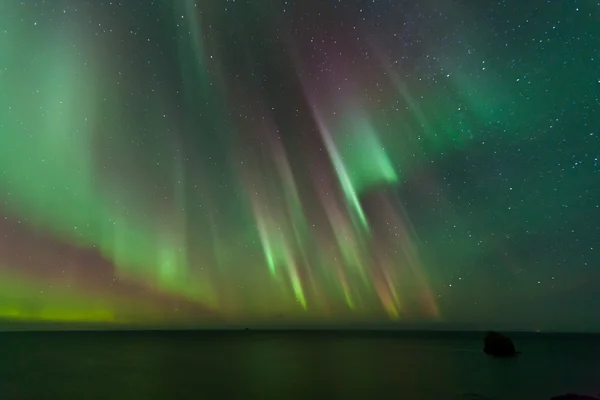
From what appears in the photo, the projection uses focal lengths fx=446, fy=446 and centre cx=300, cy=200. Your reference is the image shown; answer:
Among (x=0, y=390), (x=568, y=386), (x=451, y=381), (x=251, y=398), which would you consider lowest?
(x=568, y=386)

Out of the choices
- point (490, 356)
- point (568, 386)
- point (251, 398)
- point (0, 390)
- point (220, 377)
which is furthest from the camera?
point (490, 356)

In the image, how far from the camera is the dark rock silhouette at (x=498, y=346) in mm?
89812

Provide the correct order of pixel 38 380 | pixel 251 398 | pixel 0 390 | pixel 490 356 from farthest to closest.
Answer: pixel 490 356, pixel 38 380, pixel 0 390, pixel 251 398

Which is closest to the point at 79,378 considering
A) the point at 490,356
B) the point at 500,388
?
the point at 500,388

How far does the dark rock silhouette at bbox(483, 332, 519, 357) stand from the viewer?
8981 cm

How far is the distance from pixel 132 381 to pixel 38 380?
1097 centimetres

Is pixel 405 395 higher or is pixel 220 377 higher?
pixel 220 377

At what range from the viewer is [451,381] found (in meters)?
51.7

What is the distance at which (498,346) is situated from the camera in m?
90.2

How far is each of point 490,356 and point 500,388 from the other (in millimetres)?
57503

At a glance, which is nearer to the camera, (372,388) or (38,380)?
(372,388)

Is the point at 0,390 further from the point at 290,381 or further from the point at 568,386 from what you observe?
the point at 568,386

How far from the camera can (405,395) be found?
40812 mm

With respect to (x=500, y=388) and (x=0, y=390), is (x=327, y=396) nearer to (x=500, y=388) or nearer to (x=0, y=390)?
(x=500, y=388)
